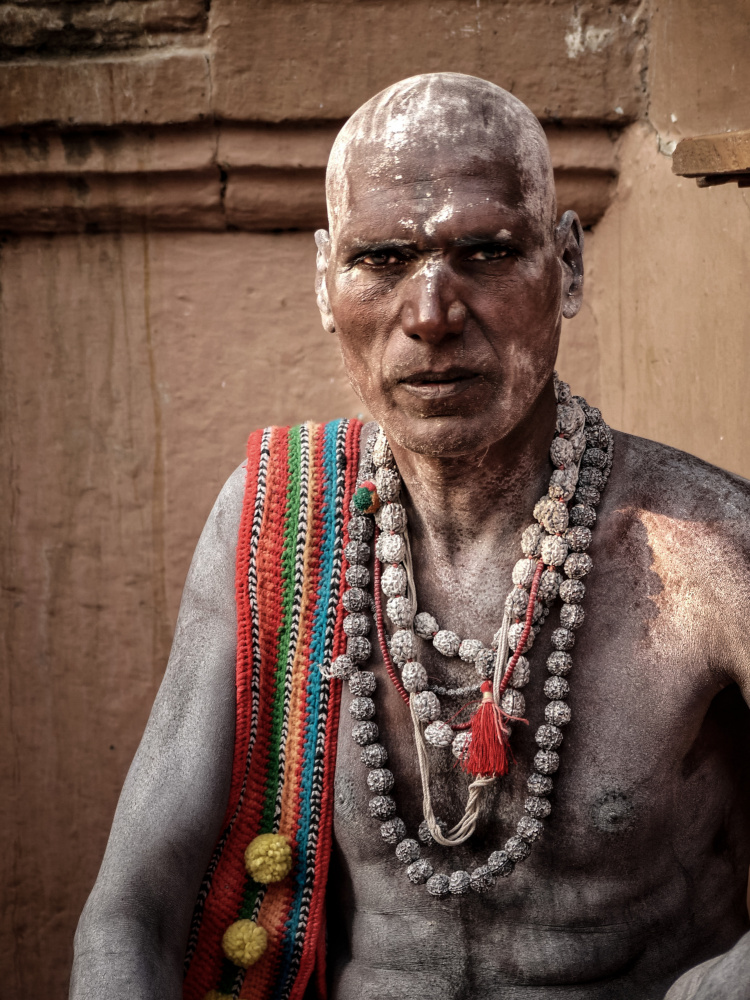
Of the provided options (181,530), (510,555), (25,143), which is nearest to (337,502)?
(510,555)

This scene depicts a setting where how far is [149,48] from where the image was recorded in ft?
7.40

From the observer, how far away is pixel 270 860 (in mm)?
1615

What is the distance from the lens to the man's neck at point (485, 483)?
1599 mm

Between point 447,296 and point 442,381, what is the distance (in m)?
0.10

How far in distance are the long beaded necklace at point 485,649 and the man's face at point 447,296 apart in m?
0.18

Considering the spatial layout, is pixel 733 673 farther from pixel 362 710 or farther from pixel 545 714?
pixel 362 710

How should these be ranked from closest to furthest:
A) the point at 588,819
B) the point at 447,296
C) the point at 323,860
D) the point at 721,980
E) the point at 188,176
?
1. the point at 721,980
2. the point at 447,296
3. the point at 588,819
4. the point at 323,860
5. the point at 188,176

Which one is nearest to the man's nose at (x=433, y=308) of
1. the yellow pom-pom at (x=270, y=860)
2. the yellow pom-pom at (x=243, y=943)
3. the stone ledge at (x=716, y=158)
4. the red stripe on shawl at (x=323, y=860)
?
the stone ledge at (x=716, y=158)

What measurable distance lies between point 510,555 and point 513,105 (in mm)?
604

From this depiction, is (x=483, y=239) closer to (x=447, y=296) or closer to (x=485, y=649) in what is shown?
(x=447, y=296)

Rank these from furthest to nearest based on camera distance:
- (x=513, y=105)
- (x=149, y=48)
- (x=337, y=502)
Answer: (x=149, y=48), (x=337, y=502), (x=513, y=105)

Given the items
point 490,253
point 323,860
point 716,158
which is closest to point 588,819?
point 323,860

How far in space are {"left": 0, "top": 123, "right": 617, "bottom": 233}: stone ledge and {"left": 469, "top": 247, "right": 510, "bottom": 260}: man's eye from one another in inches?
36.4

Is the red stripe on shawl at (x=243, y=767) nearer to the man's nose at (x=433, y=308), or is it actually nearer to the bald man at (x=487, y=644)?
the bald man at (x=487, y=644)
